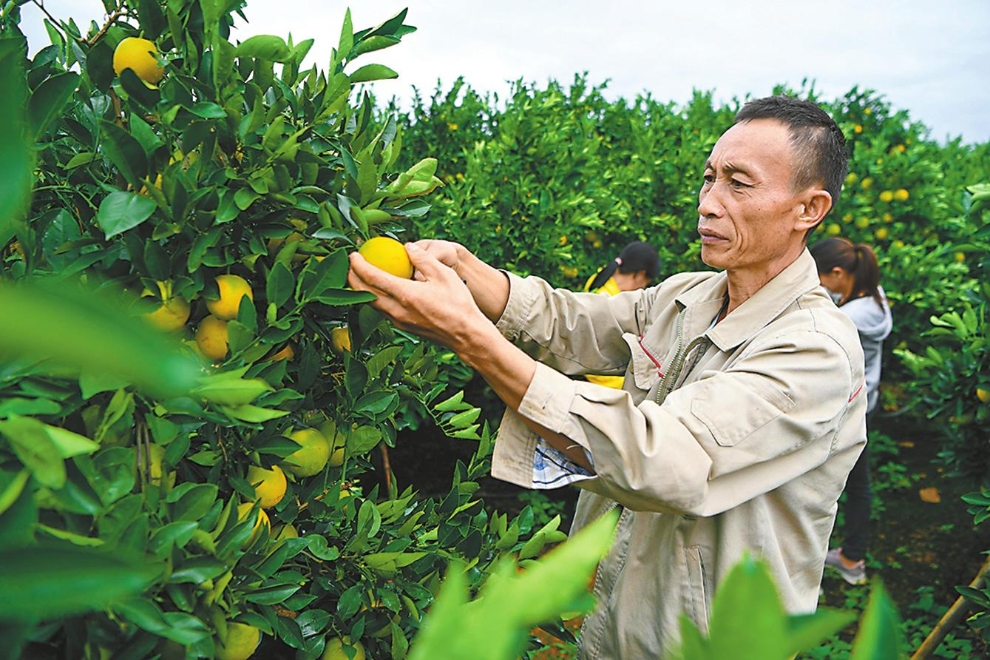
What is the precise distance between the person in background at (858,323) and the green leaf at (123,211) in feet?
14.0

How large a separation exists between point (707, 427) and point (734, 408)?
0.06 metres

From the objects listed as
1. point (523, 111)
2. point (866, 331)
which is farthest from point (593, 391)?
point (866, 331)

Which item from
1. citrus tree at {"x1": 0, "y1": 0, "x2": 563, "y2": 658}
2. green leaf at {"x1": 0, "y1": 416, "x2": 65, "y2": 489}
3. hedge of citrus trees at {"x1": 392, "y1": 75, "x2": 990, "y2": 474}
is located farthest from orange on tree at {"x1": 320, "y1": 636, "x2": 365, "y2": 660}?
hedge of citrus trees at {"x1": 392, "y1": 75, "x2": 990, "y2": 474}

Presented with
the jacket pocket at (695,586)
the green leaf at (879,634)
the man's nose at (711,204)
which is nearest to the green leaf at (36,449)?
the green leaf at (879,634)

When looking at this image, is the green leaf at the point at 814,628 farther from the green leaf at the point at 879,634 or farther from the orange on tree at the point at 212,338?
the orange on tree at the point at 212,338

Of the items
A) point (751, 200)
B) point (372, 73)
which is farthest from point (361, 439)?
point (751, 200)

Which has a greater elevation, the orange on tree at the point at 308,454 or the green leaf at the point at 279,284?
the green leaf at the point at 279,284

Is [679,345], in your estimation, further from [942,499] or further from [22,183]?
[942,499]

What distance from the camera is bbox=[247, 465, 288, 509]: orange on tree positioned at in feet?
3.63

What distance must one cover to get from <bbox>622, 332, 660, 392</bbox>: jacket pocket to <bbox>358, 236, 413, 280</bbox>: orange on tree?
78 cm

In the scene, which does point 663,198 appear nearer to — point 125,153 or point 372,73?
point 372,73

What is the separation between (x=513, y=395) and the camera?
54.7 inches

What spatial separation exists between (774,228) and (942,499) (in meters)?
5.02

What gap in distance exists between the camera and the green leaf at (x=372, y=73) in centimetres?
125
